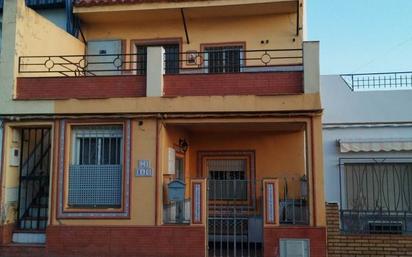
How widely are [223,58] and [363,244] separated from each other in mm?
6819

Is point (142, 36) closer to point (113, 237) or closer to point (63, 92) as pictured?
point (63, 92)

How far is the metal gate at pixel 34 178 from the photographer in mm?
11805

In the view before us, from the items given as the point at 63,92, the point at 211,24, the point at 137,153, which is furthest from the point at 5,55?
the point at 211,24

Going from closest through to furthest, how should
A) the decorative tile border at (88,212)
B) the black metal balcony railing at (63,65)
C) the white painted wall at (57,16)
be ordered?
the decorative tile border at (88,212) < the black metal balcony railing at (63,65) < the white painted wall at (57,16)

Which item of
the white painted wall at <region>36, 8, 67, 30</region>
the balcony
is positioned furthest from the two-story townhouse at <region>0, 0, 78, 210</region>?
the balcony

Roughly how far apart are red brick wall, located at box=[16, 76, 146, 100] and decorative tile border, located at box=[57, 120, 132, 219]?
73 cm

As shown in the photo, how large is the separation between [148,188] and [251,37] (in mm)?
6059

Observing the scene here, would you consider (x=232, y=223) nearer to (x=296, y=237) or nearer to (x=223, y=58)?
(x=296, y=237)

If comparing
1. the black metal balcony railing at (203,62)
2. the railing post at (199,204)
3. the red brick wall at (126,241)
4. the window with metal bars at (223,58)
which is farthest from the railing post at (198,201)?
the window with metal bars at (223,58)

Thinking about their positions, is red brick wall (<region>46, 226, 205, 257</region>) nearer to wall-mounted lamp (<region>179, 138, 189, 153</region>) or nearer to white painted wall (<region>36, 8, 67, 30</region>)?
wall-mounted lamp (<region>179, 138, 189, 153</region>)

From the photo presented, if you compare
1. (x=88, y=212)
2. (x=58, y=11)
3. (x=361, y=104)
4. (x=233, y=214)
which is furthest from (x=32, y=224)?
(x=361, y=104)

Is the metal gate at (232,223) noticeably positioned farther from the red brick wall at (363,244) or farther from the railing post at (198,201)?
the red brick wall at (363,244)

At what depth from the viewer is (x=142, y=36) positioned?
1482cm

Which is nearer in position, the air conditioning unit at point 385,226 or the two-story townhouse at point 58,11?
the air conditioning unit at point 385,226
